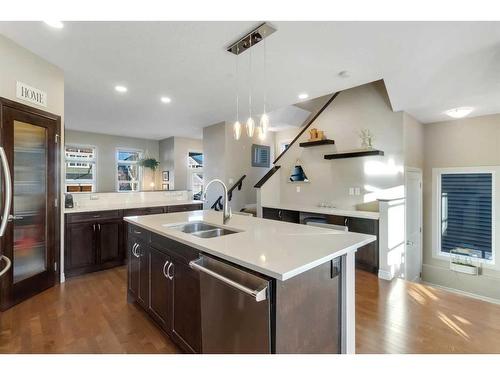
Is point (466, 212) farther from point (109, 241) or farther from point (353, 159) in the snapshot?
point (109, 241)

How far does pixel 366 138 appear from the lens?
4156mm

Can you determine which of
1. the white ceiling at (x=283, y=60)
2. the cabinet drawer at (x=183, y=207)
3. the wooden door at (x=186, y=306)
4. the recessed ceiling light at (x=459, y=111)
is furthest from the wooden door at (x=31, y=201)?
the recessed ceiling light at (x=459, y=111)

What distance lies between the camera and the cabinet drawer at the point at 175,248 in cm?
A: 172

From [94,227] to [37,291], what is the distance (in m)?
0.95

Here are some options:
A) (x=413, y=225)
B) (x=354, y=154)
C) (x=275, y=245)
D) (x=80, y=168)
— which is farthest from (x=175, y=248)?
(x=80, y=168)

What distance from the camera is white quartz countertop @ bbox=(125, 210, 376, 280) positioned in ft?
4.17

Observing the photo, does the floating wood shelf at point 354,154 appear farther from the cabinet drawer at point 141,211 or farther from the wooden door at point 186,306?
the wooden door at point 186,306

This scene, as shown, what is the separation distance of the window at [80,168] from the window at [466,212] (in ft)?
27.4

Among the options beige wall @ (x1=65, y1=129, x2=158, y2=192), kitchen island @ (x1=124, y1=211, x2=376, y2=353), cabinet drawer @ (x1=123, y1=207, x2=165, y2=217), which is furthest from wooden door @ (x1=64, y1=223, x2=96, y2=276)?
A: beige wall @ (x1=65, y1=129, x2=158, y2=192)

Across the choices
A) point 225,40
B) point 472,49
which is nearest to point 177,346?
point 225,40

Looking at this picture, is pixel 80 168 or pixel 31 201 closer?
pixel 31 201

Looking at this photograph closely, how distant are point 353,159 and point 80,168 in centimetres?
708
